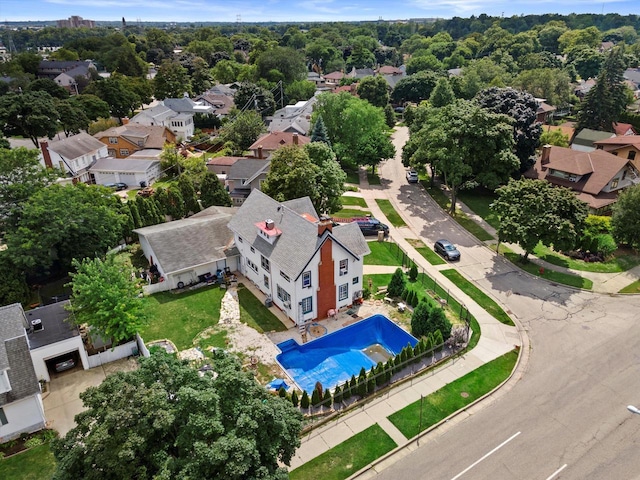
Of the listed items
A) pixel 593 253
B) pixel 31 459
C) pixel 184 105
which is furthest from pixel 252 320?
pixel 184 105

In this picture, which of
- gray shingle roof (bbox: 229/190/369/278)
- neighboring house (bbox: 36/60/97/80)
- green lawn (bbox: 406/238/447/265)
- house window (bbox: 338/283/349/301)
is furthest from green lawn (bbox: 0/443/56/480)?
neighboring house (bbox: 36/60/97/80)

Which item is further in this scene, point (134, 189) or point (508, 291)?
point (134, 189)

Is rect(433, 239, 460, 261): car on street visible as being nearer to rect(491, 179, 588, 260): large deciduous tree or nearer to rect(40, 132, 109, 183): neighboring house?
rect(491, 179, 588, 260): large deciduous tree

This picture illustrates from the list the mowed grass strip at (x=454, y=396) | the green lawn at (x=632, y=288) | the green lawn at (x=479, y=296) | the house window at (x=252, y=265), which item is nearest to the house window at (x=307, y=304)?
the house window at (x=252, y=265)

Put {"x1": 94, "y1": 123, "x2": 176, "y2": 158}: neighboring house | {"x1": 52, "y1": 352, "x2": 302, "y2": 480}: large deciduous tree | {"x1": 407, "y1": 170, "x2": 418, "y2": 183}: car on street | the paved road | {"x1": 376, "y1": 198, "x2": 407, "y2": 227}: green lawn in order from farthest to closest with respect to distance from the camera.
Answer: {"x1": 94, "y1": 123, "x2": 176, "y2": 158}: neighboring house < {"x1": 407, "y1": 170, "x2": 418, "y2": 183}: car on street < {"x1": 376, "y1": 198, "x2": 407, "y2": 227}: green lawn < the paved road < {"x1": 52, "y1": 352, "x2": 302, "y2": 480}: large deciduous tree

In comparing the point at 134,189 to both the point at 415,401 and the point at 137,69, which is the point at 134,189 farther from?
the point at 137,69
